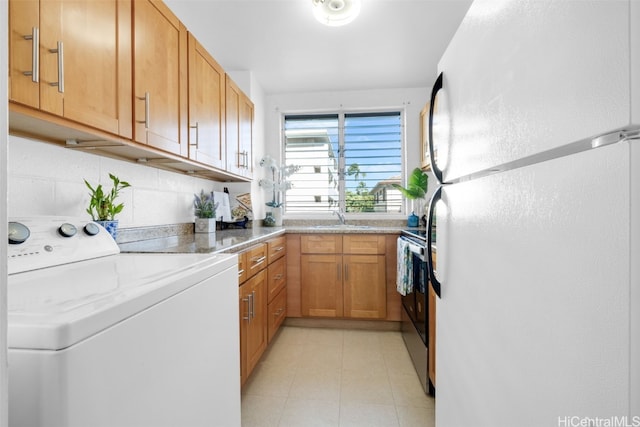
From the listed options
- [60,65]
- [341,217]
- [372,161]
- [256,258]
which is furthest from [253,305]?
[372,161]

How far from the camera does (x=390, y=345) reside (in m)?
2.48

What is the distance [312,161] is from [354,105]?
82 centimetres

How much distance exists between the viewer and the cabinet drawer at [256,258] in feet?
5.99

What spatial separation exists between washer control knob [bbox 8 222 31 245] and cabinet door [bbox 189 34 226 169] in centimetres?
95

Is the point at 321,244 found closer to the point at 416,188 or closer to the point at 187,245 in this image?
the point at 416,188

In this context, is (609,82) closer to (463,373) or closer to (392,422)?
(463,373)

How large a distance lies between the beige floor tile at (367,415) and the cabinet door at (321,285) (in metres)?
1.15

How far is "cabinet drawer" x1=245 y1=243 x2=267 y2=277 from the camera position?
1.83 metres

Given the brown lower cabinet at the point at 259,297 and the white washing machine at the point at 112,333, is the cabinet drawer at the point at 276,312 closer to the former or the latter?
the brown lower cabinet at the point at 259,297

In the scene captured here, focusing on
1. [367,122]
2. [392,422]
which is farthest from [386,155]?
[392,422]

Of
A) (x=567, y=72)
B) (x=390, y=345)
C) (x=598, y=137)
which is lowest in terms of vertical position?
(x=390, y=345)

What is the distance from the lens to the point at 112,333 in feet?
1.73

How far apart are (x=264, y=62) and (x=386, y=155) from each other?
65.5 inches

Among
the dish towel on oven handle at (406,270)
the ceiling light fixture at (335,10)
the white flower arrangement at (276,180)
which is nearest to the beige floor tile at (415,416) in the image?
the dish towel on oven handle at (406,270)
